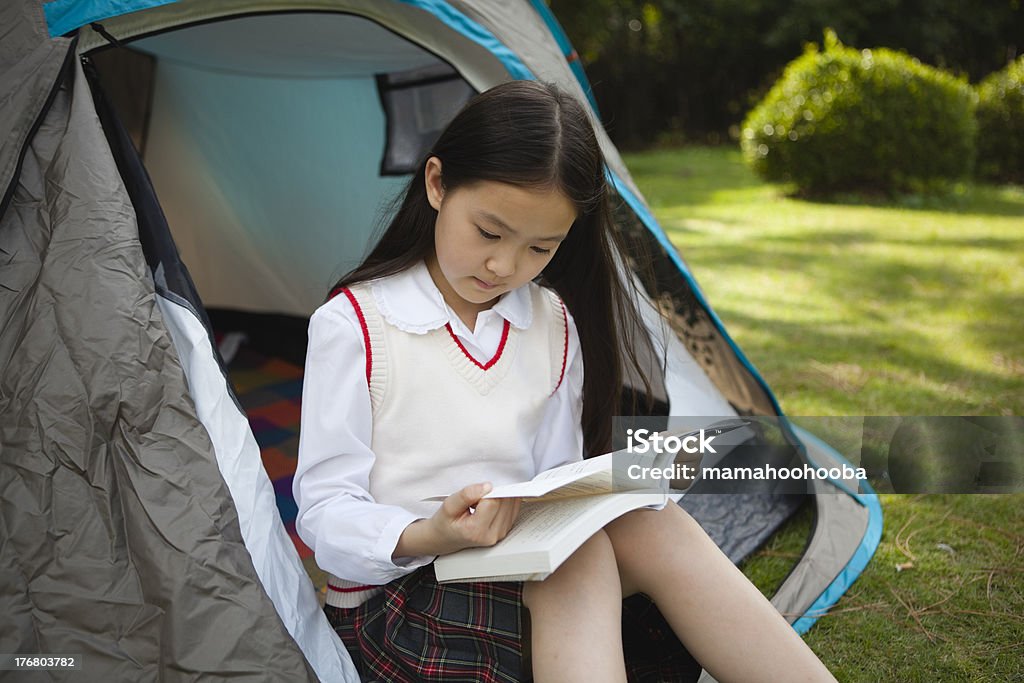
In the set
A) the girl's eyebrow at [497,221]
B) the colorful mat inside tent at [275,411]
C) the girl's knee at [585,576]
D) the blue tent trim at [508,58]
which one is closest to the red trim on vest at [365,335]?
the girl's eyebrow at [497,221]

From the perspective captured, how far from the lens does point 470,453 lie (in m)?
1.37

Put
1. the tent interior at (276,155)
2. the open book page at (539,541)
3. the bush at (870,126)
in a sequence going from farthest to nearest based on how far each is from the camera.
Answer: the bush at (870,126) < the tent interior at (276,155) < the open book page at (539,541)

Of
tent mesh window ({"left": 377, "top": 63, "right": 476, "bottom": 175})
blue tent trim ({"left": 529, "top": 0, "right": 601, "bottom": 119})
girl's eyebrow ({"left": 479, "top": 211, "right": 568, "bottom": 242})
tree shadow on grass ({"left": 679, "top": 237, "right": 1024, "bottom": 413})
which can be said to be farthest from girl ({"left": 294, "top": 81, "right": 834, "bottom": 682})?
tree shadow on grass ({"left": 679, "top": 237, "right": 1024, "bottom": 413})

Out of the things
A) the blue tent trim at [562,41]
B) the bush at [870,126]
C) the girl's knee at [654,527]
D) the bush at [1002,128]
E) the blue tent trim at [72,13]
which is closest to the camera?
the girl's knee at [654,527]

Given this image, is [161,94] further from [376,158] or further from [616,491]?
[616,491]

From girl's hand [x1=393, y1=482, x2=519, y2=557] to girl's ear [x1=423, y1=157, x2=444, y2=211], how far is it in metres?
0.45

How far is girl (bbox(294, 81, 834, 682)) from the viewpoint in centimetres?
121

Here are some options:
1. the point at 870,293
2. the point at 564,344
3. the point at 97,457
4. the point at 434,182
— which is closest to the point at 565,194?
the point at 434,182

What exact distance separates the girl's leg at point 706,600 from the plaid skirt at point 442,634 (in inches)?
5.8

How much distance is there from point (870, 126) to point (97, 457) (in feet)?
19.9

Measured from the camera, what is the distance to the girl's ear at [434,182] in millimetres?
1330

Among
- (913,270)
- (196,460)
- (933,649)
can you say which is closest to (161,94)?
(196,460)

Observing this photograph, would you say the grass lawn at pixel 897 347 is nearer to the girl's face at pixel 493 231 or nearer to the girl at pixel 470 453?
the girl at pixel 470 453

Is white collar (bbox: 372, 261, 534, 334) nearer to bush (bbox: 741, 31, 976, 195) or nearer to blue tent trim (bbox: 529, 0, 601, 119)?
blue tent trim (bbox: 529, 0, 601, 119)
